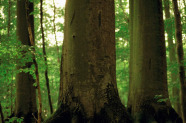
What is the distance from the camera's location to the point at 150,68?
6.16m

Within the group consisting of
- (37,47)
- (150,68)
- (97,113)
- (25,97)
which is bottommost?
(25,97)

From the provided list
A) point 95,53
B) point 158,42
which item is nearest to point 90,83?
point 95,53

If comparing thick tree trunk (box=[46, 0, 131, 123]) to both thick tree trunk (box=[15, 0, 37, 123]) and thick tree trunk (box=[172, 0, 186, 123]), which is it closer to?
thick tree trunk (box=[172, 0, 186, 123])

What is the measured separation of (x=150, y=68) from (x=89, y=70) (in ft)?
8.52

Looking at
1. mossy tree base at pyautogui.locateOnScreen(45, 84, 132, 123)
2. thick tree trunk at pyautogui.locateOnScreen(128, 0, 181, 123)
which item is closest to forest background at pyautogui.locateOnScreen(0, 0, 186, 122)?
mossy tree base at pyautogui.locateOnScreen(45, 84, 132, 123)

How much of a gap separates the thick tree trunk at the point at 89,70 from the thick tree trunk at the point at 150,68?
1874mm

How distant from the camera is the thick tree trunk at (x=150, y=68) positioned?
5848 millimetres

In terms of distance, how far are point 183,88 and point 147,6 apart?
104 inches

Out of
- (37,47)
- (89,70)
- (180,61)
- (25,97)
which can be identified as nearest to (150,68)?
(180,61)

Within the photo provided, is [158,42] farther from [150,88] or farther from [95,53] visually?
[95,53]

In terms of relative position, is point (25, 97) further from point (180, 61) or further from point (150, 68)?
point (180, 61)

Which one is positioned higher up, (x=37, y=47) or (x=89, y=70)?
(x=37, y=47)

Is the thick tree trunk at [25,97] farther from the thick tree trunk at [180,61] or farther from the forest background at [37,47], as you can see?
the thick tree trunk at [180,61]

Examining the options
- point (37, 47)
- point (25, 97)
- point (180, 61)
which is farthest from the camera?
point (25, 97)
